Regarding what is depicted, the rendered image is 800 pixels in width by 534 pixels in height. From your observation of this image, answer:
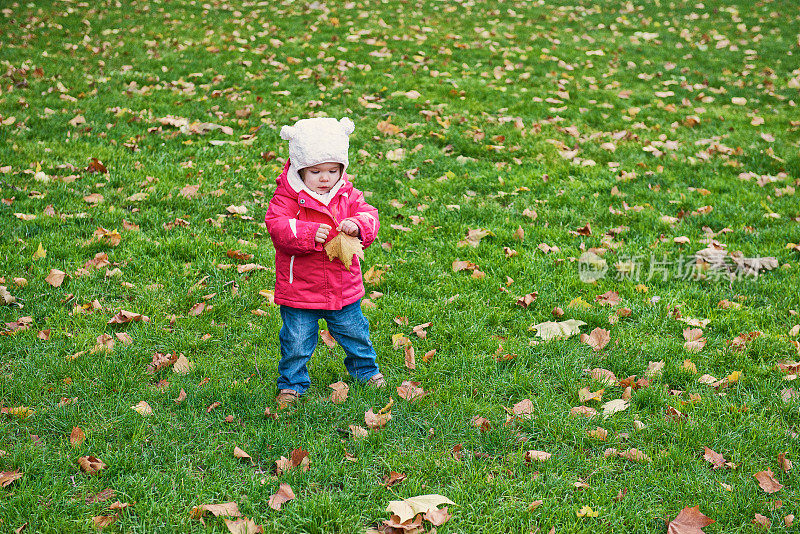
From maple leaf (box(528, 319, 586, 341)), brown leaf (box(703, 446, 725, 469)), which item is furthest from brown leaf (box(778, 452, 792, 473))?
maple leaf (box(528, 319, 586, 341))

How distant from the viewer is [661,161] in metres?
6.23

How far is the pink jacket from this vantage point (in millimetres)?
2888

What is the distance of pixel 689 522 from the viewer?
2551mm

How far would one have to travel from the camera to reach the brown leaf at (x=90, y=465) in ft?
8.80

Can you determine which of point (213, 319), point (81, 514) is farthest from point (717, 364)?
point (81, 514)

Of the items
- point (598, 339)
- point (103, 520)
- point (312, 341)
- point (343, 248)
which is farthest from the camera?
point (598, 339)

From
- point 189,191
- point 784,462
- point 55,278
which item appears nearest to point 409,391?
point 784,462

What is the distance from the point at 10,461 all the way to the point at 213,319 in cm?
133

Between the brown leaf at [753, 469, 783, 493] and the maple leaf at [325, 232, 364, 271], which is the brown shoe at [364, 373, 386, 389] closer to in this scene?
the maple leaf at [325, 232, 364, 271]

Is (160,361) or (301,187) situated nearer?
(301,187)

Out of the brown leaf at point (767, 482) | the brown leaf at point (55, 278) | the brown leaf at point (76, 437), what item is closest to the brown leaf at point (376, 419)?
the brown leaf at point (76, 437)

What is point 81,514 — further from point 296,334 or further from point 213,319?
point 213,319

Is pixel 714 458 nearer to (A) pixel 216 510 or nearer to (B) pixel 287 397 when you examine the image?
(B) pixel 287 397

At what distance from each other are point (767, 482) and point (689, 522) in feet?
1.45
